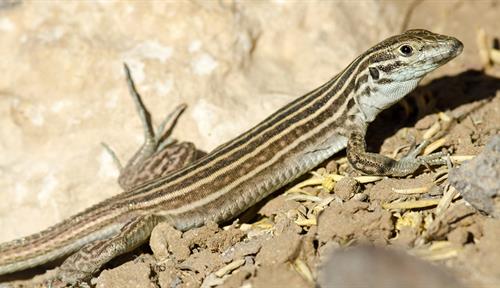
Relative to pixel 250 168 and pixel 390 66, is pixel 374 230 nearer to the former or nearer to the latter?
pixel 250 168

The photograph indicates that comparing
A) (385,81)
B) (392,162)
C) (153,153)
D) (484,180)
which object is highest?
(153,153)

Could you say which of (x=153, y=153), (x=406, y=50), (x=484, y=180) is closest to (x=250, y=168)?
(x=153, y=153)

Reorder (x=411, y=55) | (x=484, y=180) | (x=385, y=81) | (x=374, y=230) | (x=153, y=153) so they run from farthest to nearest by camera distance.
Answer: (x=153, y=153)
(x=385, y=81)
(x=411, y=55)
(x=374, y=230)
(x=484, y=180)

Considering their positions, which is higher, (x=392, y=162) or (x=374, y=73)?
(x=374, y=73)

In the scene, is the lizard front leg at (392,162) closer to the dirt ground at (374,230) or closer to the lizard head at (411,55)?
the dirt ground at (374,230)

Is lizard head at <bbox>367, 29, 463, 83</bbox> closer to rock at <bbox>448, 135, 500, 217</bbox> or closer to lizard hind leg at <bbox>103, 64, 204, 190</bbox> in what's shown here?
rock at <bbox>448, 135, 500, 217</bbox>
